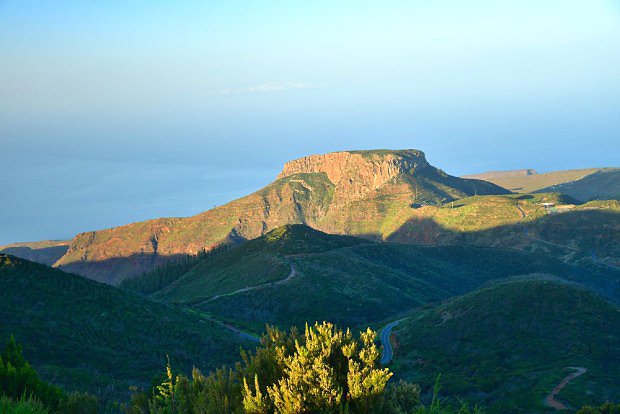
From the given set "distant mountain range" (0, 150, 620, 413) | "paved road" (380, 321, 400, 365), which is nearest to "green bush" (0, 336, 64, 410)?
"distant mountain range" (0, 150, 620, 413)

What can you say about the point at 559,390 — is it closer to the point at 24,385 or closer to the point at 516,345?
the point at 516,345

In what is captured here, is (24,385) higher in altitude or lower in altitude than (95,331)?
higher

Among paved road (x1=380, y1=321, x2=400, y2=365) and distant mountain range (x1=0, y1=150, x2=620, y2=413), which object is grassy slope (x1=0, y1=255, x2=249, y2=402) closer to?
distant mountain range (x1=0, y1=150, x2=620, y2=413)

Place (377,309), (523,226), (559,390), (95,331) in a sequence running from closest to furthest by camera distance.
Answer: (559,390)
(95,331)
(377,309)
(523,226)

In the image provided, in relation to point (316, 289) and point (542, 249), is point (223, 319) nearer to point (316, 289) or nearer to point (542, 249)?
point (316, 289)

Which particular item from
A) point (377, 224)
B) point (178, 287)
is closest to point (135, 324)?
point (178, 287)

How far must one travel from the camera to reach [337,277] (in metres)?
109

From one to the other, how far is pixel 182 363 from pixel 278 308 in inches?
1264

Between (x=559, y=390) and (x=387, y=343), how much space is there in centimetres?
2827

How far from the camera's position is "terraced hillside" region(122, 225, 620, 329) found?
97.9m

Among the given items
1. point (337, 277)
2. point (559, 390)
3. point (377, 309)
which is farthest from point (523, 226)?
point (559, 390)

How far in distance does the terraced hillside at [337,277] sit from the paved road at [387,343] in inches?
342

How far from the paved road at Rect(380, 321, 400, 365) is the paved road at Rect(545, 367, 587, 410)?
18599 mm

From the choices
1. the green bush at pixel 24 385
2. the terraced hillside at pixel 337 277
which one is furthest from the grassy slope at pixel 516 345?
the green bush at pixel 24 385
